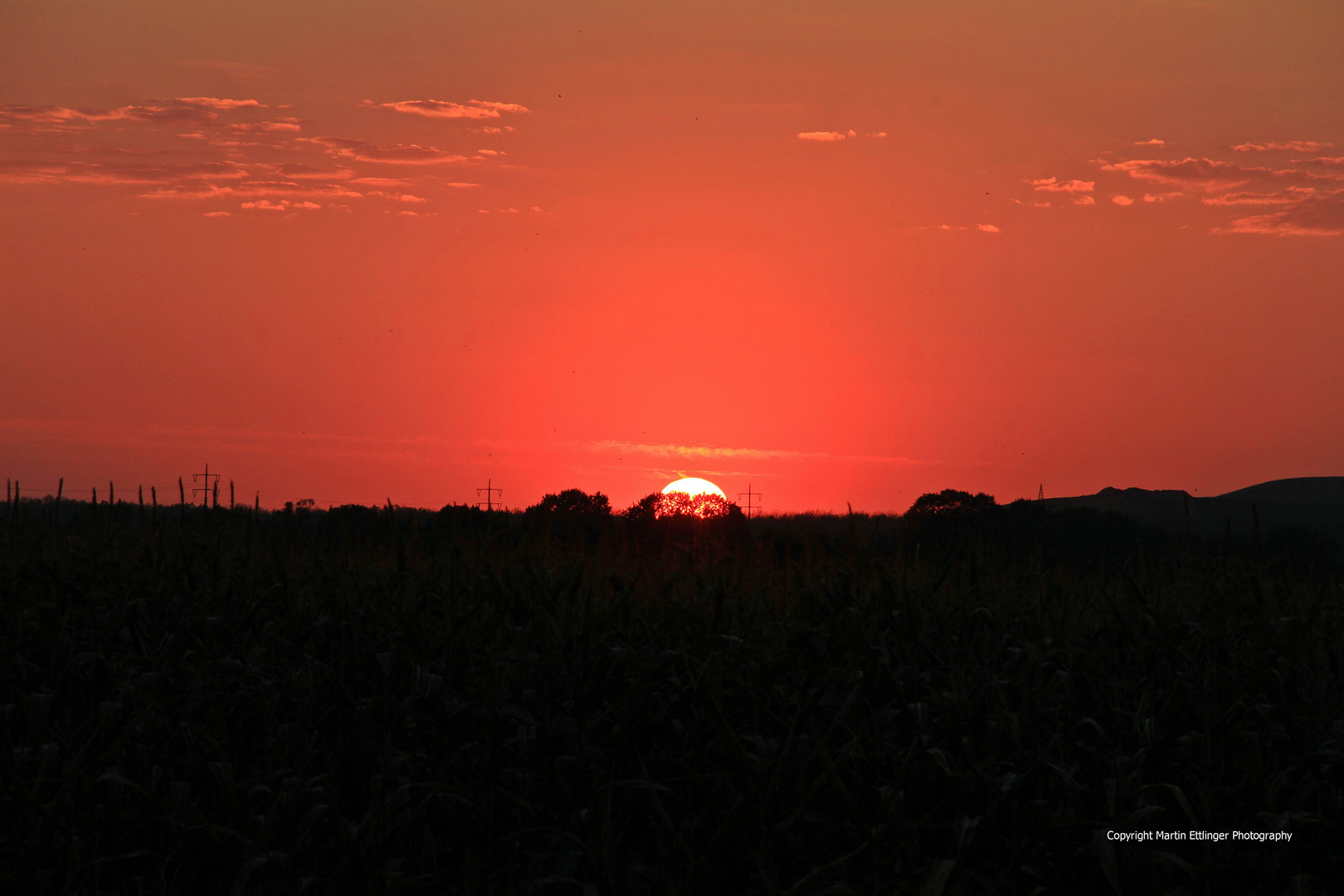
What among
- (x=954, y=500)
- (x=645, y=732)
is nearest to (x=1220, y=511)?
(x=954, y=500)

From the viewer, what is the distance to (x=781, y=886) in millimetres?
3906

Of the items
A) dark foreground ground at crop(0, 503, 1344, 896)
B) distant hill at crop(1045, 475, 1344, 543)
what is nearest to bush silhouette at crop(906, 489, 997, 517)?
distant hill at crop(1045, 475, 1344, 543)

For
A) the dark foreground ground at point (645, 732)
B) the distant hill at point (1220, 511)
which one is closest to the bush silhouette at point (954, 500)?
the distant hill at point (1220, 511)

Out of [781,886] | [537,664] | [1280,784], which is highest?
[537,664]

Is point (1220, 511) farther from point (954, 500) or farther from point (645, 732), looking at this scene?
point (645, 732)

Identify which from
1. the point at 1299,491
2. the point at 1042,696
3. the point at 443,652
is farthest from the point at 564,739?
the point at 1299,491

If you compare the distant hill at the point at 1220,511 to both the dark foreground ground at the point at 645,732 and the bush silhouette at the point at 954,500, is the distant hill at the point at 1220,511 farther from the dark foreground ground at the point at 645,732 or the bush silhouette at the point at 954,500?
the dark foreground ground at the point at 645,732

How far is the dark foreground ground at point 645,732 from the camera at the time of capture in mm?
3939

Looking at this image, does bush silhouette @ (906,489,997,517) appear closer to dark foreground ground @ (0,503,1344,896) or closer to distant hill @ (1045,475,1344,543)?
distant hill @ (1045,475,1344,543)

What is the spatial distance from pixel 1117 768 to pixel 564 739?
2.45 m

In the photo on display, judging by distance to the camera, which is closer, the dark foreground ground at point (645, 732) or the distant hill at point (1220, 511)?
the dark foreground ground at point (645, 732)

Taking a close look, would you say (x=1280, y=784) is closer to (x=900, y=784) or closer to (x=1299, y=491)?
(x=900, y=784)

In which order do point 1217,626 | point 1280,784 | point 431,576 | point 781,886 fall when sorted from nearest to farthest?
point 781,886, point 1280,784, point 1217,626, point 431,576

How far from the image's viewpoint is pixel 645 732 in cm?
482
